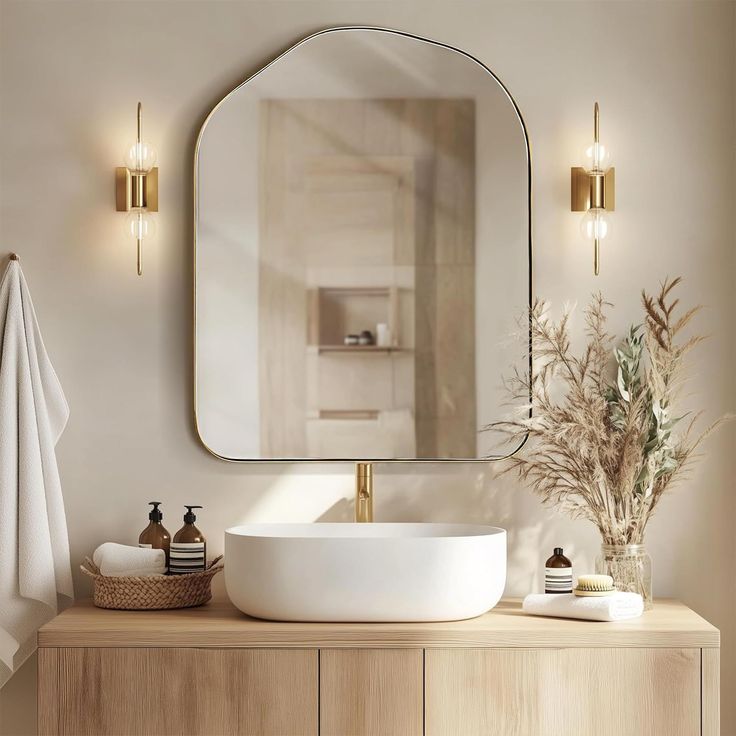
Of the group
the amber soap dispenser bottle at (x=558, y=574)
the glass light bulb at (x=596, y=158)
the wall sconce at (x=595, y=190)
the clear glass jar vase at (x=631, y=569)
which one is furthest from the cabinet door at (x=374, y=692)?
the glass light bulb at (x=596, y=158)

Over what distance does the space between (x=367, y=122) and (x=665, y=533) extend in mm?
1208

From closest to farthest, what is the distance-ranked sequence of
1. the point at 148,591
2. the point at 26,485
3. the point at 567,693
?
the point at 567,693 → the point at 148,591 → the point at 26,485

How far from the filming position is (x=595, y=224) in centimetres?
221

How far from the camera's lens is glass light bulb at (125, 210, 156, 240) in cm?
220

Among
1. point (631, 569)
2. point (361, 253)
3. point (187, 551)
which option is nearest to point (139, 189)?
point (361, 253)

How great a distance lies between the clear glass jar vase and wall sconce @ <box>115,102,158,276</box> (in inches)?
50.0

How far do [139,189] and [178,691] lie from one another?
1.12 meters

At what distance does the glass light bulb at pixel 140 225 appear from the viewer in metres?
2.20

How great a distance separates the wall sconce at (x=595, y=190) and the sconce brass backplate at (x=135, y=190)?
1000 millimetres

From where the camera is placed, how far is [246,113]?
222 cm

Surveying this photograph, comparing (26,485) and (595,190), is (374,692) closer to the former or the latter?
(26,485)

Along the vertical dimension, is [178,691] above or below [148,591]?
below

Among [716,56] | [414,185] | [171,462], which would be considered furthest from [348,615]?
[716,56]

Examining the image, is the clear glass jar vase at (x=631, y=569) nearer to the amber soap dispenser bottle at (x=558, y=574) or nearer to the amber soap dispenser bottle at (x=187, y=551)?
the amber soap dispenser bottle at (x=558, y=574)
